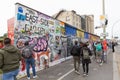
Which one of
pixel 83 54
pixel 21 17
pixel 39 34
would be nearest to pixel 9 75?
pixel 83 54

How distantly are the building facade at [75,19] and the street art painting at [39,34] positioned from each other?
233ft

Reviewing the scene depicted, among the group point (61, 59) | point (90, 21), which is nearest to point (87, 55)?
point (61, 59)

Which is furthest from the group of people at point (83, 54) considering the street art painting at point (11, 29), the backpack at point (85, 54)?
the street art painting at point (11, 29)

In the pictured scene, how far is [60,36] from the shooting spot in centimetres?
1822

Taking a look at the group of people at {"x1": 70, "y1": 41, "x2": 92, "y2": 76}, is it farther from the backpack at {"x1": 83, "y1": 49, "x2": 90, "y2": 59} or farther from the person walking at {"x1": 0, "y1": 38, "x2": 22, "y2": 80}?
the person walking at {"x1": 0, "y1": 38, "x2": 22, "y2": 80}

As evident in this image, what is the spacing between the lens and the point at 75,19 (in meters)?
102

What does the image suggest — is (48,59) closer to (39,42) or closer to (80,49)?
(39,42)

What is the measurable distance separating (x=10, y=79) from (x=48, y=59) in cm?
955

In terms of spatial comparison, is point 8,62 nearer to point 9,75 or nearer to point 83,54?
point 9,75

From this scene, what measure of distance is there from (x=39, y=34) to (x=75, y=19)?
89.6 meters

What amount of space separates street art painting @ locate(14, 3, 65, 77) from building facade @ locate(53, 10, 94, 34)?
7094 centimetres

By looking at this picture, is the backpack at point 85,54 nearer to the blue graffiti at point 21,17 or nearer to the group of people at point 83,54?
the group of people at point 83,54

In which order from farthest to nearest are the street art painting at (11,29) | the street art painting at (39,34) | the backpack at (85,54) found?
the street art painting at (39,34)
the backpack at (85,54)
the street art painting at (11,29)

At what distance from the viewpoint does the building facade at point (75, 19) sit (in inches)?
3839
